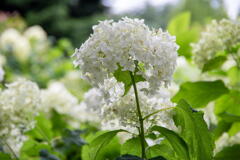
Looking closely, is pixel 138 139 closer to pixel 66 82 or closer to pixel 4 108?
pixel 4 108

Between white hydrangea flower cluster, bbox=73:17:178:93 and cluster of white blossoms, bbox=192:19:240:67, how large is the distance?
1.73 feet

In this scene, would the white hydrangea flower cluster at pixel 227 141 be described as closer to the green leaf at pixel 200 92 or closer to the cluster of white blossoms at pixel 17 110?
the green leaf at pixel 200 92

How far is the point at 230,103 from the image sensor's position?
5.59 ft

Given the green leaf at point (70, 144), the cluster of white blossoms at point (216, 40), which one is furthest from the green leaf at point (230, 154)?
the green leaf at point (70, 144)

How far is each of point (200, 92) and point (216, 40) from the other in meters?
0.22

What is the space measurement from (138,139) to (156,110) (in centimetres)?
11

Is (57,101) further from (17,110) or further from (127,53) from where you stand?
(127,53)

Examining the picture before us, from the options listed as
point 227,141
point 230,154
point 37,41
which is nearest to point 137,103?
point 230,154

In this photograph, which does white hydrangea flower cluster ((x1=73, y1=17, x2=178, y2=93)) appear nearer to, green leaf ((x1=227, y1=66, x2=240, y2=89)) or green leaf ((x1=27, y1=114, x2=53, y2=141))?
green leaf ((x1=27, y1=114, x2=53, y2=141))

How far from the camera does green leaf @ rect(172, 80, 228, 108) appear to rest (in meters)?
1.59

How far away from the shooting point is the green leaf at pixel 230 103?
168cm

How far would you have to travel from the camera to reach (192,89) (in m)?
1.60

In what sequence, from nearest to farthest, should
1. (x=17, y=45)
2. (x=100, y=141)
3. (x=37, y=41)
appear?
(x=100, y=141) → (x=17, y=45) → (x=37, y=41)

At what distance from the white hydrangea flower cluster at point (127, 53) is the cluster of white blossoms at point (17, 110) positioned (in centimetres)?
57
